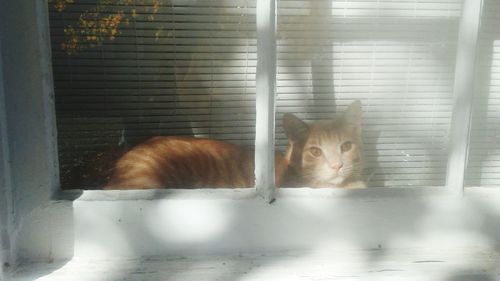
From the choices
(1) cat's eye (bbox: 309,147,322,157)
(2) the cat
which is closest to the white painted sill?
(2) the cat

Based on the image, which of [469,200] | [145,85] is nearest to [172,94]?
[145,85]

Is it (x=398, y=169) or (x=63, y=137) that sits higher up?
(x=63, y=137)

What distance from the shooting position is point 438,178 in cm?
166

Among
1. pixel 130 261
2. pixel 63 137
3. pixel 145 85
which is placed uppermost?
pixel 145 85

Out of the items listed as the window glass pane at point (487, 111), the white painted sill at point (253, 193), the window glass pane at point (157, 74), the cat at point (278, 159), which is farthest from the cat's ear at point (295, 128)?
the white painted sill at point (253, 193)

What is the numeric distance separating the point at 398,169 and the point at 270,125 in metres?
1.07

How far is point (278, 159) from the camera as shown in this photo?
6.02ft

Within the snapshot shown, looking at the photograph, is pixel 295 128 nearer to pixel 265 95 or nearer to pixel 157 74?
pixel 157 74

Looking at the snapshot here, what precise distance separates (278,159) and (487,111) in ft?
2.38

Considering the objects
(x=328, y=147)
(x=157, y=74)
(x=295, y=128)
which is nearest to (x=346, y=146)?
(x=328, y=147)

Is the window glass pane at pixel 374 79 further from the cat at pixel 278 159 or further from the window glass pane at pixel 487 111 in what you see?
the window glass pane at pixel 487 111

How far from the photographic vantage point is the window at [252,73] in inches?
73.4

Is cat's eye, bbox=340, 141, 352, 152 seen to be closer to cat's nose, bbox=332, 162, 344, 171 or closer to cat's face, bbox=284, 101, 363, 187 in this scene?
cat's face, bbox=284, 101, 363, 187

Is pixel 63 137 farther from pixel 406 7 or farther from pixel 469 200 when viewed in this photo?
pixel 406 7
